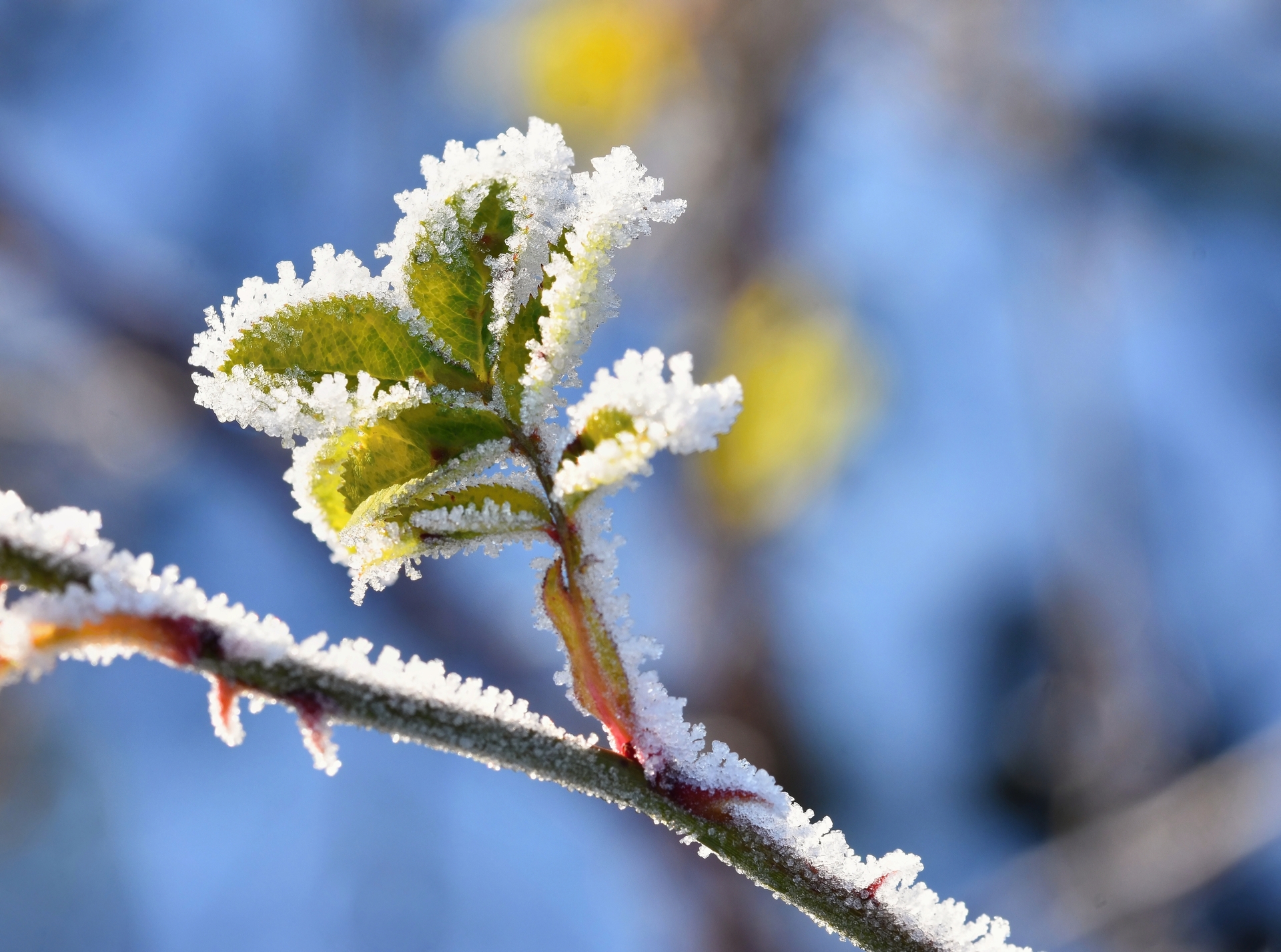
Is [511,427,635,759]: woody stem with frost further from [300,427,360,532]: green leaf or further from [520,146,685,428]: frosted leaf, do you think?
[300,427,360,532]: green leaf

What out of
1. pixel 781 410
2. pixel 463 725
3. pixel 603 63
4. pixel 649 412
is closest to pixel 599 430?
pixel 649 412

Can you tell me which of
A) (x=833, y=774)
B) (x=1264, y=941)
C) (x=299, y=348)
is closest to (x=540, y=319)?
(x=299, y=348)

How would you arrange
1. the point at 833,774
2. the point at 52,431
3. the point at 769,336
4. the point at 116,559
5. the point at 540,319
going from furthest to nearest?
the point at 52,431
the point at 833,774
the point at 769,336
the point at 540,319
the point at 116,559

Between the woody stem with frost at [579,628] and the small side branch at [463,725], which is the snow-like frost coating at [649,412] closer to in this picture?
the woody stem with frost at [579,628]

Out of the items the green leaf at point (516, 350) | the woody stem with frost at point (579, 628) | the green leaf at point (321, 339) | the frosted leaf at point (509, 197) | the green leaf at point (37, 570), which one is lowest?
the green leaf at point (37, 570)

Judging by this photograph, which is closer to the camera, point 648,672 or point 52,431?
point 648,672

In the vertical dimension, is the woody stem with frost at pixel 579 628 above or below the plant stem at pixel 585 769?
above

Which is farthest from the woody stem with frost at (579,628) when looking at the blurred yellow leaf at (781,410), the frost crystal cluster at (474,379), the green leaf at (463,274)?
the blurred yellow leaf at (781,410)

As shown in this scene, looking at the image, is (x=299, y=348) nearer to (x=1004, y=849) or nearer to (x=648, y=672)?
(x=648, y=672)
